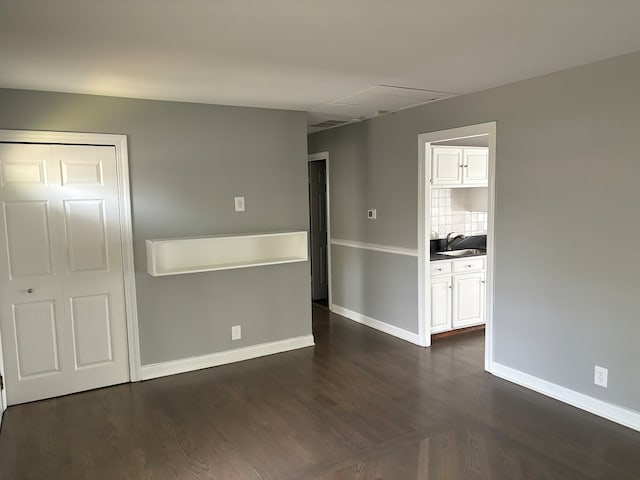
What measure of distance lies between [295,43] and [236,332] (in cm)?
277

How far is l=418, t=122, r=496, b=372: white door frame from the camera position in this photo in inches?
152

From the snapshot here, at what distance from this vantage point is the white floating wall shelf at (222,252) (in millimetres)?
3964

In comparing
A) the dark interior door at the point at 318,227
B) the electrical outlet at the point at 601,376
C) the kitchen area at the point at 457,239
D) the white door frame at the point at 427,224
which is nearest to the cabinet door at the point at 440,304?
the kitchen area at the point at 457,239

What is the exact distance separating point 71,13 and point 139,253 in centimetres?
219

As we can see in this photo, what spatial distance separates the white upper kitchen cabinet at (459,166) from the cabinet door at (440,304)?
101 centimetres

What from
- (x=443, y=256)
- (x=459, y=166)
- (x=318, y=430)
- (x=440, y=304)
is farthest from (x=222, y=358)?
(x=459, y=166)

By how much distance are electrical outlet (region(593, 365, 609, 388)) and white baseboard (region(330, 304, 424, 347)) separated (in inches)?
68.6

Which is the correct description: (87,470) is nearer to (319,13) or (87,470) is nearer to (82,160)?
(82,160)

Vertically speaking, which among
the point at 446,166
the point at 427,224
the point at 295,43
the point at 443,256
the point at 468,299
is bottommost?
the point at 468,299

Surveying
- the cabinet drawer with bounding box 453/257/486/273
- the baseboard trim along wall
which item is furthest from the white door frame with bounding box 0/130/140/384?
the cabinet drawer with bounding box 453/257/486/273

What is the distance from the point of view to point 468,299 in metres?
5.12

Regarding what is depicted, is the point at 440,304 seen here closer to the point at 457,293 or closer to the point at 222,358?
the point at 457,293

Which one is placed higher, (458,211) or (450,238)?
(458,211)

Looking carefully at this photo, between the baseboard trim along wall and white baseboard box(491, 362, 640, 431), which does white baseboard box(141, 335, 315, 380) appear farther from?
white baseboard box(491, 362, 640, 431)
